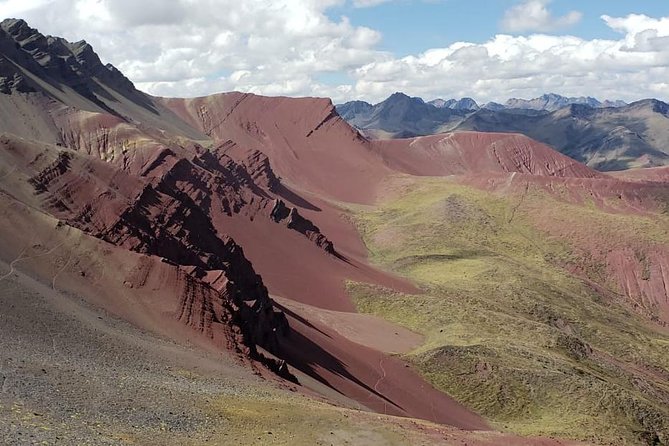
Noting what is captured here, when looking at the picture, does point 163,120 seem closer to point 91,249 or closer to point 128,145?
point 128,145

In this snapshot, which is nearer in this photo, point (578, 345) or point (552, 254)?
point (578, 345)

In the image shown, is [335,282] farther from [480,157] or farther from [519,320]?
[480,157]

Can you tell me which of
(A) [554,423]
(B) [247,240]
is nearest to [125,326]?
(A) [554,423]

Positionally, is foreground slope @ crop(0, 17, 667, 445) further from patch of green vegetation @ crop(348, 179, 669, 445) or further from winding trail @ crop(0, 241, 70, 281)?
patch of green vegetation @ crop(348, 179, 669, 445)

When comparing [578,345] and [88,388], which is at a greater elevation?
[88,388]

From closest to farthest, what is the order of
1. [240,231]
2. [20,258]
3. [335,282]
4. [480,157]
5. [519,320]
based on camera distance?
1. [20,258]
2. [519,320]
3. [335,282]
4. [240,231]
5. [480,157]

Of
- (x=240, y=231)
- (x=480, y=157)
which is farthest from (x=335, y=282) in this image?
(x=480, y=157)

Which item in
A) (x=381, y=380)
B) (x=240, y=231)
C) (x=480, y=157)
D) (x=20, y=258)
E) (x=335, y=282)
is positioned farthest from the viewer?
(x=480, y=157)

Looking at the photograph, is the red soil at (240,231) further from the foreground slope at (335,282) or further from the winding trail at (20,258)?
the winding trail at (20,258)
